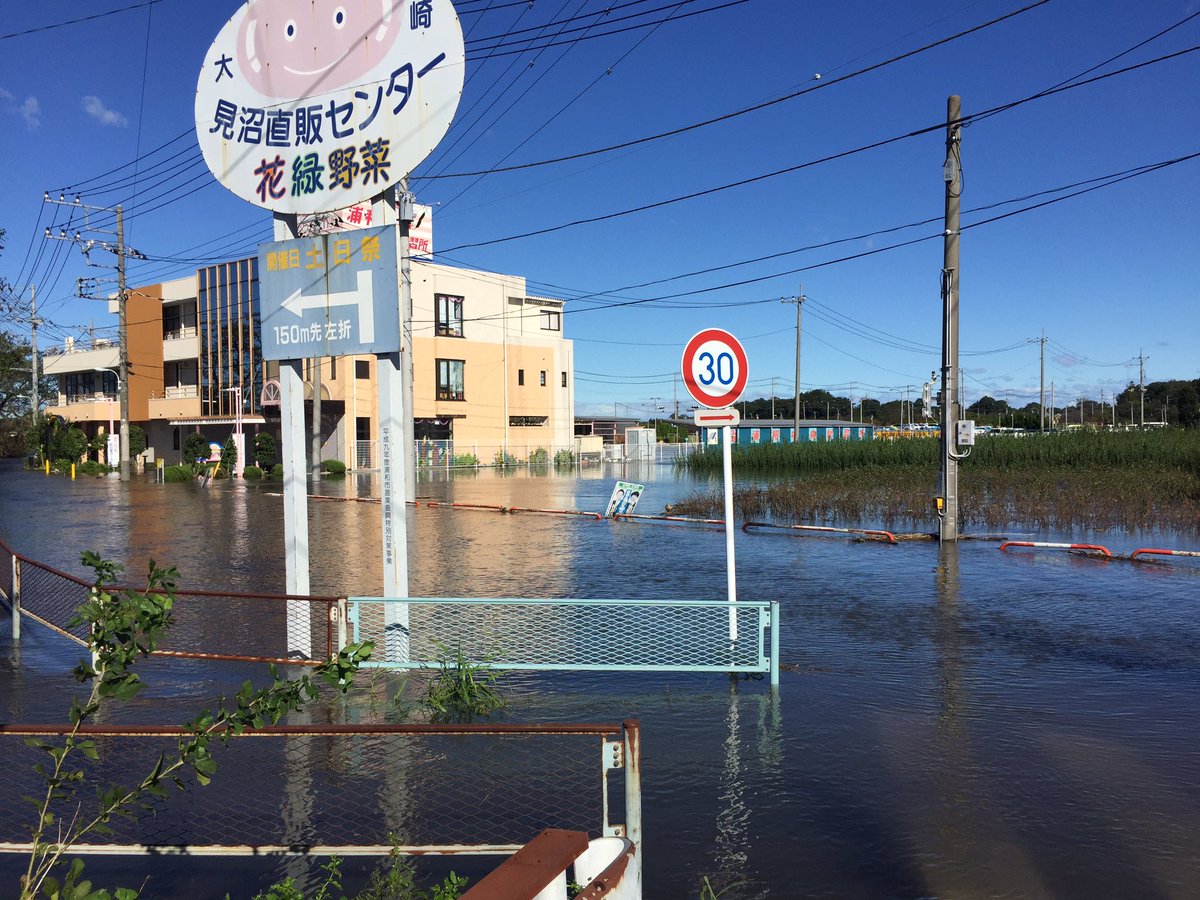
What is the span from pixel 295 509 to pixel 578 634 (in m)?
2.86

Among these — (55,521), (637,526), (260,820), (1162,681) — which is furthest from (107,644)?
(55,521)

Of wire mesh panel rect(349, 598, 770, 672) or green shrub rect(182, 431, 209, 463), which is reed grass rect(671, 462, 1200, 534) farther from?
green shrub rect(182, 431, 209, 463)

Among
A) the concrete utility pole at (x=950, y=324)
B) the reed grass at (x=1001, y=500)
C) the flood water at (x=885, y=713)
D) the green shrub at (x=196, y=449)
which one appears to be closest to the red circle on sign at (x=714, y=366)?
the flood water at (x=885, y=713)

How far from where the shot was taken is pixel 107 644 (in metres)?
2.76

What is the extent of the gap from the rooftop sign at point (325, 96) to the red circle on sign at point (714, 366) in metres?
2.88

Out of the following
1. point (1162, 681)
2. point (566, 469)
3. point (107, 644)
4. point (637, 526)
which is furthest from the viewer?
point (566, 469)

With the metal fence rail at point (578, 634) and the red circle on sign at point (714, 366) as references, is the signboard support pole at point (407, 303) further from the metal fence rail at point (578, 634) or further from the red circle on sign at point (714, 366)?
the red circle on sign at point (714, 366)

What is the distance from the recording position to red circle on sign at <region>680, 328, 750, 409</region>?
8.07 meters

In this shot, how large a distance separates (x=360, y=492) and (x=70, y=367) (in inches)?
1554

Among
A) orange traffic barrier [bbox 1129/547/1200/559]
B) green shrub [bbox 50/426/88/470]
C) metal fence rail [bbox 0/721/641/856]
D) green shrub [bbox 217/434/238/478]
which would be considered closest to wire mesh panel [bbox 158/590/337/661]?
metal fence rail [bbox 0/721/641/856]

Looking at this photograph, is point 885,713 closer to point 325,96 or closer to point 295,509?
point 295,509

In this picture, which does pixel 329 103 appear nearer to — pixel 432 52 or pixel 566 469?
pixel 432 52

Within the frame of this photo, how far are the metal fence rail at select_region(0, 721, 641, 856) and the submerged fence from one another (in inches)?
42.7

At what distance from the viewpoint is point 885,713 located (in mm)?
6348
